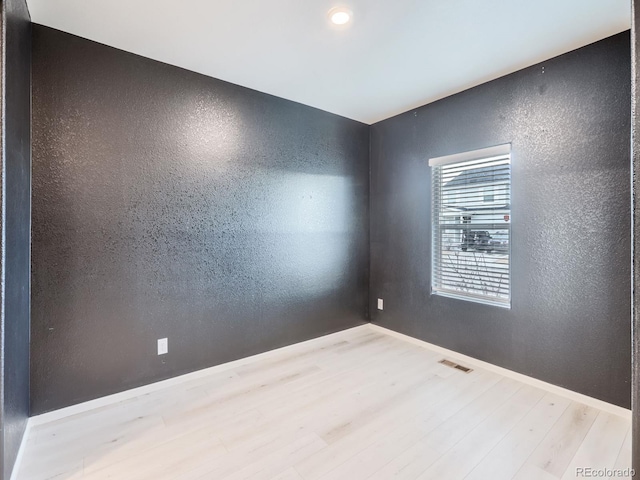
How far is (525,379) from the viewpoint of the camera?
8.05ft

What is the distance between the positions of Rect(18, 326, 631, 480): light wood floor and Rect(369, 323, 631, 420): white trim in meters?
0.07

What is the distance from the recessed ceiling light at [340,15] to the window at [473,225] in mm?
1613

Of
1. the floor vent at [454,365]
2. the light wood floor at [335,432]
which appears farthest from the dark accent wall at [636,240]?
the floor vent at [454,365]

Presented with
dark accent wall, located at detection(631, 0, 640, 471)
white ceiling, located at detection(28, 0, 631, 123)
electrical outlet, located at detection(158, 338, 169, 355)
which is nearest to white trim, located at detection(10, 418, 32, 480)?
electrical outlet, located at detection(158, 338, 169, 355)

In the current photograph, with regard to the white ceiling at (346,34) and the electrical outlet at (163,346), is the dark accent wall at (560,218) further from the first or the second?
the electrical outlet at (163,346)

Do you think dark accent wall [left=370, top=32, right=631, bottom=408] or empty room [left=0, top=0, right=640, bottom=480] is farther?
dark accent wall [left=370, top=32, right=631, bottom=408]

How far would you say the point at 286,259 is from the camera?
10.0 feet

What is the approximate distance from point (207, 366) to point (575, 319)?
2.85 m

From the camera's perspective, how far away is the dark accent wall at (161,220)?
6.57 feet

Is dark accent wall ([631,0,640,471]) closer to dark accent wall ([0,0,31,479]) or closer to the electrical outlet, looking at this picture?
dark accent wall ([0,0,31,479])

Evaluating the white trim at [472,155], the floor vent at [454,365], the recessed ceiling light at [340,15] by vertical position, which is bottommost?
the floor vent at [454,365]

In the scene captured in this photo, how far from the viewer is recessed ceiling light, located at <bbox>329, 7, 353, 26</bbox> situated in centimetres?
181

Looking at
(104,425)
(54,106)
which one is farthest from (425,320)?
(54,106)

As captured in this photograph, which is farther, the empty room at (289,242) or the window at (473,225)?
the window at (473,225)
